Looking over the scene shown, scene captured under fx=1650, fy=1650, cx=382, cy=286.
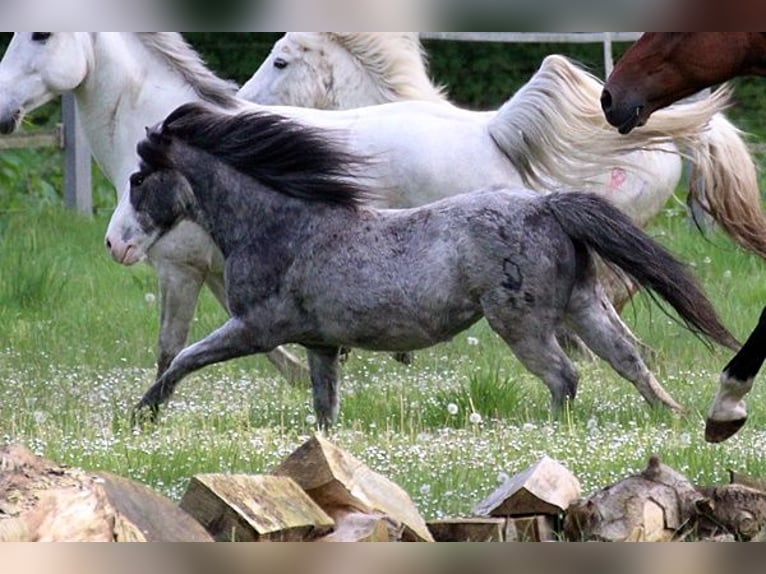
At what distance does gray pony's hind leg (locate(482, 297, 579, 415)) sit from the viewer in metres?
5.98

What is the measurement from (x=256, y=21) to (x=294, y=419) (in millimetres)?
3759

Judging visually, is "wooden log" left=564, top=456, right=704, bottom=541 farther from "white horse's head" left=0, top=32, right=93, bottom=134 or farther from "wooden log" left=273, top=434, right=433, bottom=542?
"white horse's head" left=0, top=32, right=93, bottom=134

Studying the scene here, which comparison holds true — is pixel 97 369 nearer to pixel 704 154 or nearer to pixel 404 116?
pixel 404 116

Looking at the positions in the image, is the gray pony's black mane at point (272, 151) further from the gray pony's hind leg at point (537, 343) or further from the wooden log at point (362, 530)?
the wooden log at point (362, 530)

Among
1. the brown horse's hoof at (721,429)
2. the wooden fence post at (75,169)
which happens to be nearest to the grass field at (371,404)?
the brown horse's hoof at (721,429)

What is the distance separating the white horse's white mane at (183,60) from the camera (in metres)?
7.86

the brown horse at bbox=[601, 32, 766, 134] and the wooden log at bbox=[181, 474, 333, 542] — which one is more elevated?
the brown horse at bbox=[601, 32, 766, 134]

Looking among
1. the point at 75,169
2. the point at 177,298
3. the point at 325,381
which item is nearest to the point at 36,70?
the point at 177,298

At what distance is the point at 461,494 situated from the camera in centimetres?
489

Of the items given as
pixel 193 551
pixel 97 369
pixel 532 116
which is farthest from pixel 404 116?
pixel 193 551

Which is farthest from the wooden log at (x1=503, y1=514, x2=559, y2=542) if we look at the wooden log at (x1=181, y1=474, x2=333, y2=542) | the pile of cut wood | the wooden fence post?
the wooden fence post

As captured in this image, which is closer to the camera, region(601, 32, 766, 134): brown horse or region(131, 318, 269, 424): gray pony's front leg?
region(601, 32, 766, 134): brown horse

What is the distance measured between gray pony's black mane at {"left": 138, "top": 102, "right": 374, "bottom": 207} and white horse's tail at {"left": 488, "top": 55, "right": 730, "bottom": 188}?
45.4 inches

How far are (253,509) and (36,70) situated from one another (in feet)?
15.1
